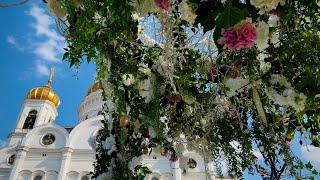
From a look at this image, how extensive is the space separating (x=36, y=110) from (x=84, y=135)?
298 inches

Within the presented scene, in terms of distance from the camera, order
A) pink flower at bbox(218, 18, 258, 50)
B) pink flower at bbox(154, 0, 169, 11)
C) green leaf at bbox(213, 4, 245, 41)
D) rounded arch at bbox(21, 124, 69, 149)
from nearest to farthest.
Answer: green leaf at bbox(213, 4, 245, 41), pink flower at bbox(218, 18, 258, 50), pink flower at bbox(154, 0, 169, 11), rounded arch at bbox(21, 124, 69, 149)

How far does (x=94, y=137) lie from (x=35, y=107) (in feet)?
28.3

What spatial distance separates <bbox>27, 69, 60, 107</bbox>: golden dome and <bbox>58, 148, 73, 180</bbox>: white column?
8.97 m

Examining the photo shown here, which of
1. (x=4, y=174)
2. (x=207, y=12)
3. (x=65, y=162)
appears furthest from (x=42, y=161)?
(x=207, y=12)

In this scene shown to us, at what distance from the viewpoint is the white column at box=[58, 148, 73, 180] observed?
2967 centimetres

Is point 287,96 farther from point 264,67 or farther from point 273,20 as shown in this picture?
point 264,67

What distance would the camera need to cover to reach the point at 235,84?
2527 mm

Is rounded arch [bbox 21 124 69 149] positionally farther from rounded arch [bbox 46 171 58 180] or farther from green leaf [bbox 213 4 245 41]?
green leaf [bbox 213 4 245 41]

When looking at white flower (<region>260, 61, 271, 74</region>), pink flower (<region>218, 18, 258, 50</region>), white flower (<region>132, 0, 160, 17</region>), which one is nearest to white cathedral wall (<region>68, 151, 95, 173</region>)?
white flower (<region>260, 61, 271, 74</region>)

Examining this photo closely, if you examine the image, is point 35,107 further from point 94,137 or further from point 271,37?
point 271,37

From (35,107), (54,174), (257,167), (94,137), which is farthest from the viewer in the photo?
(35,107)

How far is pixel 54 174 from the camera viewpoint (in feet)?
98.9

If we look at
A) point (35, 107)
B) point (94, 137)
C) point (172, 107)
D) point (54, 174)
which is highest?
point (35, 107)

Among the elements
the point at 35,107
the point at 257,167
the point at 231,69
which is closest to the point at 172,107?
the point at 231,69
